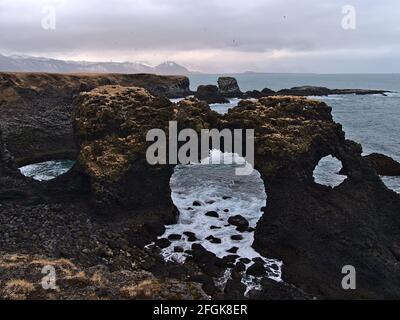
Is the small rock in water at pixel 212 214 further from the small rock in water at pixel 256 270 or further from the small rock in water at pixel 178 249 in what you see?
the small rock in water at pixel 256 270

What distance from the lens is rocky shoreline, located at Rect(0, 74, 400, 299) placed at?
1098 inches

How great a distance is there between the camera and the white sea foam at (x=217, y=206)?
33.4m

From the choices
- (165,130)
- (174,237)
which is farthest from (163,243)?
(165,130)

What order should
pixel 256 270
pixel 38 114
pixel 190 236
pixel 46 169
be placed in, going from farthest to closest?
pixel 38 114 → pixel 46 169 → pixel 190 236 → pixel 256 270

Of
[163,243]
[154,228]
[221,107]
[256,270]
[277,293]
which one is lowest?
[277,293]

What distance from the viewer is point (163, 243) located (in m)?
34.5

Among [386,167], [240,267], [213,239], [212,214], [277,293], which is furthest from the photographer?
[386,167]

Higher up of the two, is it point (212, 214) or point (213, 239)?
point (212, 214)

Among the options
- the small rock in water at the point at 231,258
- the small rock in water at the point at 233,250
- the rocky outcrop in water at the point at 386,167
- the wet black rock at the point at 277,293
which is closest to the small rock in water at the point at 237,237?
the small rock in water at the point at 233,250

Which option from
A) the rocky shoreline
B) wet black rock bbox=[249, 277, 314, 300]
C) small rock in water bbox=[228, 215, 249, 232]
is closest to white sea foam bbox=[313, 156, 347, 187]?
the rocky shoreline

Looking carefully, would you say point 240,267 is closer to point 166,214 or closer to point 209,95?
point 166,214

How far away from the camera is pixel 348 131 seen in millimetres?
89125
